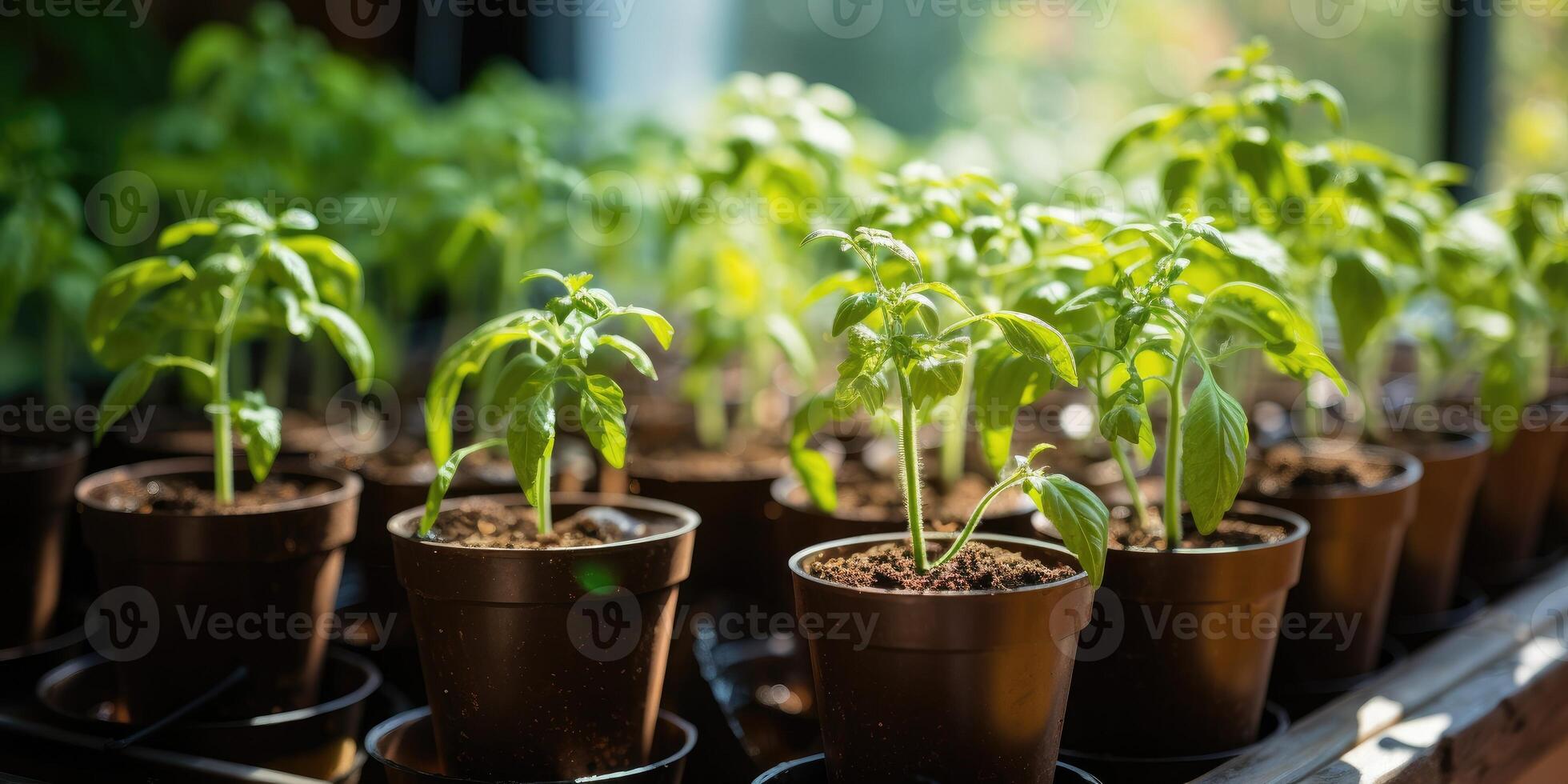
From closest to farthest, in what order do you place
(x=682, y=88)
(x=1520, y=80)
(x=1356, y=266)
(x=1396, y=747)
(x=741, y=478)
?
(x=1396, y=747) < (x=1356, y=266) < (x=741, y=478) < (x=1520, y=80) < (x=682, y=88)

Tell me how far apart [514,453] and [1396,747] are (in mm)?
694

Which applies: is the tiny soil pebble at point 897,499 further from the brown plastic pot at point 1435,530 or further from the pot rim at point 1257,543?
the brown plastic pot at point 1435,530

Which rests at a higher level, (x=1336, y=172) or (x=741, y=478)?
(x=1336, y=172)

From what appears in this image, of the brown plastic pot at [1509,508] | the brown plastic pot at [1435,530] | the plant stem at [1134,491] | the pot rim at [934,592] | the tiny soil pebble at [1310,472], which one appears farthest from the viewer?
the brown plastic pot at [1509,508]

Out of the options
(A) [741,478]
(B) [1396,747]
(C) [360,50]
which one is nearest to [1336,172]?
(B) [1396,747]

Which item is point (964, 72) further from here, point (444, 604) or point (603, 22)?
point (444, 604)

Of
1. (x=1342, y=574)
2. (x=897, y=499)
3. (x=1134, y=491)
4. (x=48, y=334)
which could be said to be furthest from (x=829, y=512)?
(x=48, y=334)

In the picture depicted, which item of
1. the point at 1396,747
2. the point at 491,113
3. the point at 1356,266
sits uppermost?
the point at 491,113

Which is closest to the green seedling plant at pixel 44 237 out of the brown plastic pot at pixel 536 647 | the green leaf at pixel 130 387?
the green leaf at pixel 130 387

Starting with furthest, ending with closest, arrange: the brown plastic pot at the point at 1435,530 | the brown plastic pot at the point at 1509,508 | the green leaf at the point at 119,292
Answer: the brown plastic pot at the point at 1509,508 → the brown plastic pot at the point at 1435,530 → the green leaf at the point at 119,292

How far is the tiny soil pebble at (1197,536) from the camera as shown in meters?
1.01

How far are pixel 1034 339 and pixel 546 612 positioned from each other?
386 mm

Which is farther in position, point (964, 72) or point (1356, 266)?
point (964, 72)

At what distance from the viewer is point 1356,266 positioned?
3.75ft
